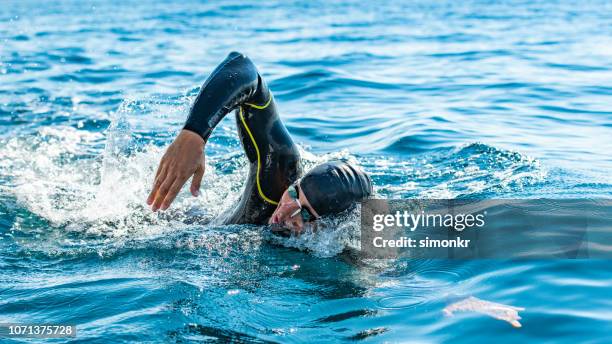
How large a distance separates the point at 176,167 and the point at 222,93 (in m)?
0.60

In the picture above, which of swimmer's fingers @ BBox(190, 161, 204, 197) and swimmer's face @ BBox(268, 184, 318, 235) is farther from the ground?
swimmer's fingers @ BBox(190, 161, 204, 197)

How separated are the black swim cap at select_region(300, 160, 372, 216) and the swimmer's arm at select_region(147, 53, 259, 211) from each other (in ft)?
2.15

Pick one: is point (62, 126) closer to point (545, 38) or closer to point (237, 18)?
point (545, 38)

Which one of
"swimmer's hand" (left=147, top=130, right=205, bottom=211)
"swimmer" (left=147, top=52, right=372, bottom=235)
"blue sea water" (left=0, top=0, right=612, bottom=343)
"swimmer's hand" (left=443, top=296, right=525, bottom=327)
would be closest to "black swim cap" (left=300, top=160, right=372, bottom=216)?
"swimmer" (left=147, top=52, right=372, bottom=235)

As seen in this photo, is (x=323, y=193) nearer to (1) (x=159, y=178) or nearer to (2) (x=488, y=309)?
(1) (x=159, y=178)

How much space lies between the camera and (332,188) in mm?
4688

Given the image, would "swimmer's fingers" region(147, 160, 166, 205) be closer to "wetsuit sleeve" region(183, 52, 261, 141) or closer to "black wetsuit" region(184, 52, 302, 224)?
"wetsuit sleeve" region(183, 52, 261, 141)

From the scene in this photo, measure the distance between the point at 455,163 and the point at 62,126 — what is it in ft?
17.5

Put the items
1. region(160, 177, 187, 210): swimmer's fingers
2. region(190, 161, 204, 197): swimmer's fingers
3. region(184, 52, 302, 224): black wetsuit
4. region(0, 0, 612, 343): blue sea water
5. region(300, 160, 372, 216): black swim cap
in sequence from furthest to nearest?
region(184, 52, 302, 224): black wetsuit → region(300, 160, 372, 216): black swim cap → region(190, 161, 204, 197): swimmer's fingers → region(160, 177, 187, 210): swimmer's fingers → region(0, 0, 612, 343): blue sea water

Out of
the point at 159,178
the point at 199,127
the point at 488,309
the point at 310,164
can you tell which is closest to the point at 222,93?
the point at 199,127

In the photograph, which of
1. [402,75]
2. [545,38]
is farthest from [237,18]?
[402,75]

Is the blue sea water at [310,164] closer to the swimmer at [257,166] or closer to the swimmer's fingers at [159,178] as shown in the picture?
the swimmer at [257,166]

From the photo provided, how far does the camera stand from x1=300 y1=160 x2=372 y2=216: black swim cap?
4.68m

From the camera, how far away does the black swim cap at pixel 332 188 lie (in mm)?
4684
